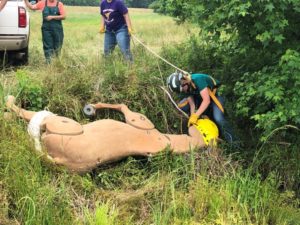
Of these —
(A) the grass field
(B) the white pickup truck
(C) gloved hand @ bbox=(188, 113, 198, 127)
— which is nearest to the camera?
(A) the grass field

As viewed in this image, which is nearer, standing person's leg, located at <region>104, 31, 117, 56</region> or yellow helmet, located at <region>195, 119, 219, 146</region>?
yellow helmet, located at <region>195, 119, 219, 146</region>

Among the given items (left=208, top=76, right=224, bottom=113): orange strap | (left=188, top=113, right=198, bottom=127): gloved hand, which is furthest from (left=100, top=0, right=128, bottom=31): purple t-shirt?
(left=188, top=113, right=198, bottom=127): gloved hand

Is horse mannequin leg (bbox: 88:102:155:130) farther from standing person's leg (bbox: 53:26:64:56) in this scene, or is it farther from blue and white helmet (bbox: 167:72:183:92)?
standing person's leg (bbox: 53:26:64:56)

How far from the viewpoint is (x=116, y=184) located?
532 cm

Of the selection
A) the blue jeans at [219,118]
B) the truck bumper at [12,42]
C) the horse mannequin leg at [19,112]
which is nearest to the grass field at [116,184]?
the horse mannequin leg at [19,112]

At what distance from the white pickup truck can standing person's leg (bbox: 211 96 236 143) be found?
338cm

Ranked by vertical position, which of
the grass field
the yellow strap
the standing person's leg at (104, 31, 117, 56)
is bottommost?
the grass field

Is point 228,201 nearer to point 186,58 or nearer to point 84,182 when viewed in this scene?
point 84,182

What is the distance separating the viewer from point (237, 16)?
5383mm

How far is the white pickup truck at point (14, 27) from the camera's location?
779 centimetres

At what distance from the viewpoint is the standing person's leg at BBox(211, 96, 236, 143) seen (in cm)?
617

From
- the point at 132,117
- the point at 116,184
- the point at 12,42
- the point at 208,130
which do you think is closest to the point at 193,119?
the point at 208,130

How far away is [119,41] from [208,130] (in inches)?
87.5

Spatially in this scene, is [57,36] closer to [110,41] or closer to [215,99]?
[110,41]
